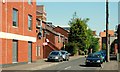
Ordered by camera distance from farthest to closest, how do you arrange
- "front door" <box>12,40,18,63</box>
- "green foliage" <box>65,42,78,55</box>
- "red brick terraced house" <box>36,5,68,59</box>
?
"green foliage" <box>65,42,78,55</box>, "red brick terraced house" <box>36,5,68,59</box>, "front door" <box>12,40,18,63</box>

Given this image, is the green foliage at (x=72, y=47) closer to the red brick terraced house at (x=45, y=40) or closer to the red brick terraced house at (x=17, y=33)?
the red brick terraced house at (x=45, y=40)

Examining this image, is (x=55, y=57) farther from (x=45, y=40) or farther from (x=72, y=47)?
(x=72, y=47)

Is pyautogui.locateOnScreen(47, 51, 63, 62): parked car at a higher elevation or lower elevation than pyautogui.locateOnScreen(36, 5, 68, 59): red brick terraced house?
lower

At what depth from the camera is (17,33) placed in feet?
115

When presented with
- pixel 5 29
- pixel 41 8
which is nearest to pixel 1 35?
pixel 5 29

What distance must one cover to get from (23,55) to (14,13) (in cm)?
540

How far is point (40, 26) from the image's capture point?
179ft

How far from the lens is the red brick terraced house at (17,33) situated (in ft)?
102

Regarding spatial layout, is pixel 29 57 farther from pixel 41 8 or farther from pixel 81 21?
pixel 41 8

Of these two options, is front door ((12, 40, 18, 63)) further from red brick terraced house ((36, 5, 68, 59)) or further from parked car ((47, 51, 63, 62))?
red brick terraced house ((36, 5, 68, 59))

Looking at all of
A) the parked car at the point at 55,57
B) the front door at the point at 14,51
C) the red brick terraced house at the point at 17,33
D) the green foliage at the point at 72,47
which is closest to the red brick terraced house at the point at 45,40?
the green foliage at the point at 72,47

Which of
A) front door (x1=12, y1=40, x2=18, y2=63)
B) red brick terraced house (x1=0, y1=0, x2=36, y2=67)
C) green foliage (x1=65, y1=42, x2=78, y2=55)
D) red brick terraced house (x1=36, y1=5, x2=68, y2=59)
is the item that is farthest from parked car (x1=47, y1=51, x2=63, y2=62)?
green foliage (x1=65, y1=42, x2=78, y2=55)

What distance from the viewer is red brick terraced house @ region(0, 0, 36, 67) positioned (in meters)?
30.9

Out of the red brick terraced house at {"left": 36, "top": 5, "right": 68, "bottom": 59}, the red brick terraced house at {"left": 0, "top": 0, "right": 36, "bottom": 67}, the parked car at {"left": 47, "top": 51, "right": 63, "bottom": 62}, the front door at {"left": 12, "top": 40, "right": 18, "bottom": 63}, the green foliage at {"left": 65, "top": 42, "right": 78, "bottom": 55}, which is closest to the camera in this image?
the red brick terraced house at {"left": 0, "top": 0, "right": 36, "bottom": 67}
